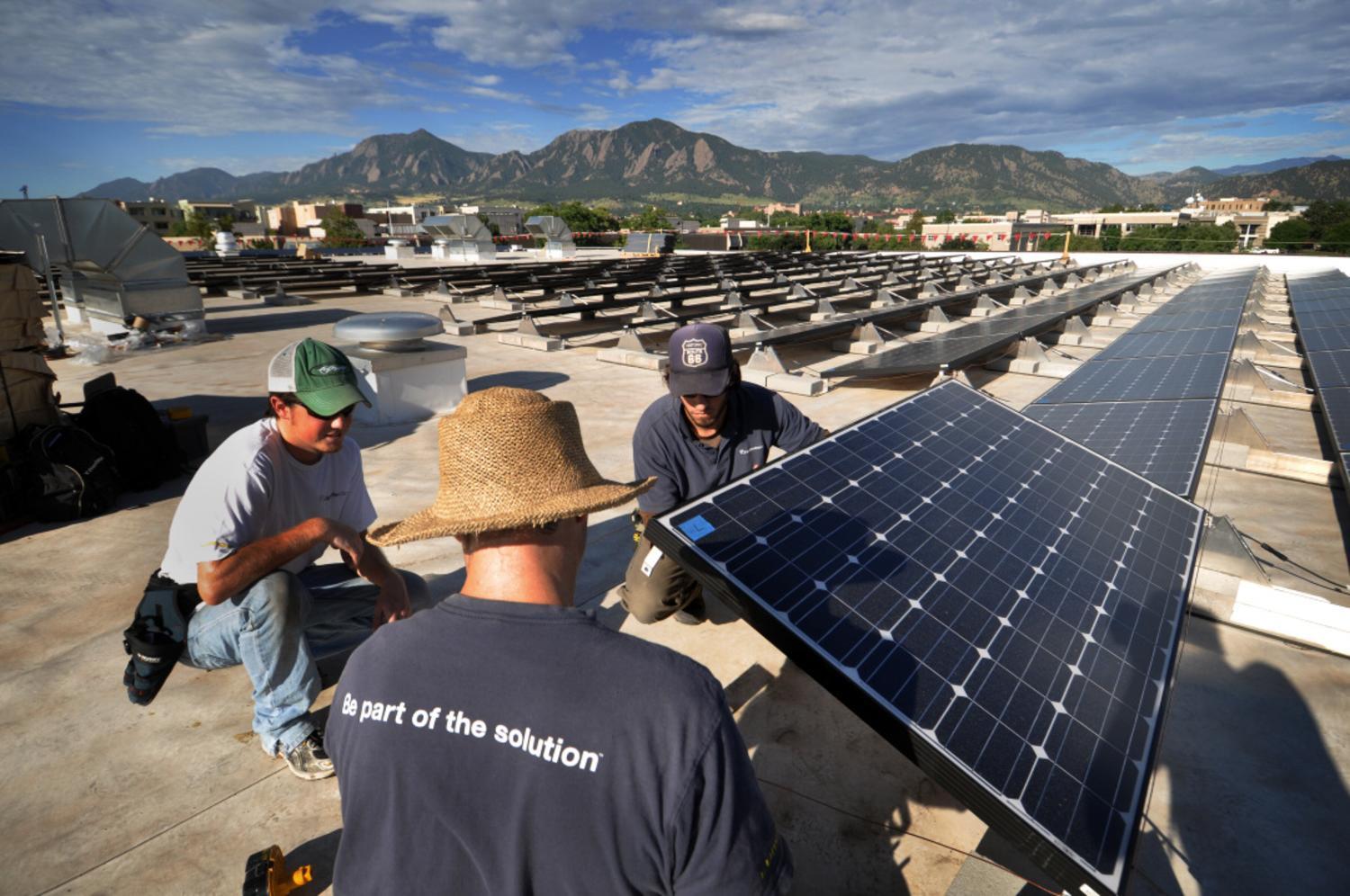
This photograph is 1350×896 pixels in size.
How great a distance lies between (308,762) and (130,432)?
16.6 ft

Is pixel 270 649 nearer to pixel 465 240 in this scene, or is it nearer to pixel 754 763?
pixel 754 763

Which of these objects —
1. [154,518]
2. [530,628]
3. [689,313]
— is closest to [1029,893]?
[530,628]

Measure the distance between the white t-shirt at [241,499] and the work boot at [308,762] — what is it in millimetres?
1022

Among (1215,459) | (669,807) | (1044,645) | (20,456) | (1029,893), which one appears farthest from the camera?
(1215,459)

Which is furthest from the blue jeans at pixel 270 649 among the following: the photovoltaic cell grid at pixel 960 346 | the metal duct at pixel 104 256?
the metal duct at pixel 104 256

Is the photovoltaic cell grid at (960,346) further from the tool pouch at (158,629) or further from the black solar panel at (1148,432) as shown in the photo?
the tool pouch at (158,629)

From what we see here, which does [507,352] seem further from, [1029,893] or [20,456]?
[1029,893]

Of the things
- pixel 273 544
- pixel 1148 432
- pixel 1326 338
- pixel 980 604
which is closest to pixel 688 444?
pixel 980 604

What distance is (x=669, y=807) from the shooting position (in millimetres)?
1305

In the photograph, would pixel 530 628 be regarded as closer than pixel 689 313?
Yes

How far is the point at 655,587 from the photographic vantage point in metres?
4.15

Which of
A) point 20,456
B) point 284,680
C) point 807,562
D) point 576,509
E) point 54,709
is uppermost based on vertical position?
point 576,509

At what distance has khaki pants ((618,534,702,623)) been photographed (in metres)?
4.07

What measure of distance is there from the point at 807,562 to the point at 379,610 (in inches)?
96.9
